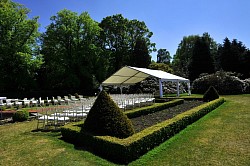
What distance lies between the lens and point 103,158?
→ 17.8ft

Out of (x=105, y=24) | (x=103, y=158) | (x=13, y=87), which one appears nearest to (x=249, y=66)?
(x=105, y=24)

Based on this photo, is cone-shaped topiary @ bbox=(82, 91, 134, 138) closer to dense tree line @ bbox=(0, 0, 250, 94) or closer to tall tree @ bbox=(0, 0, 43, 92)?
tall tree @ bbox=(0, 0, 43, 92)

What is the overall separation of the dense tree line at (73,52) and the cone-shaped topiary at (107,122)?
22325 mm

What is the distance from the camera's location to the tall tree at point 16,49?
25562 millimetres

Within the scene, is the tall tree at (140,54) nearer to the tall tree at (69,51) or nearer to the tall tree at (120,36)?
the tall tree at (120,36)

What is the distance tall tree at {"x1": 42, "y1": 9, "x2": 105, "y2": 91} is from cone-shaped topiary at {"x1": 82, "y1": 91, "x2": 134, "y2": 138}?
2452 centimetres

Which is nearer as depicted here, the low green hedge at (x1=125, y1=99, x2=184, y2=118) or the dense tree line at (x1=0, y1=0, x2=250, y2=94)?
the low green hedge at (x1=125, y1=99, x2=184, y2=118)

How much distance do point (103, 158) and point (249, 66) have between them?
135 ft

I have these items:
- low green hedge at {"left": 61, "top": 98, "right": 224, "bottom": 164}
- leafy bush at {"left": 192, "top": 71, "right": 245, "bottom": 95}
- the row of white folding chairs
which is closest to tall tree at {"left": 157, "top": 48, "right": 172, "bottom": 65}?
leafy bush at {"left": 192, "top": 71, "right": 245, "bottom": 95}

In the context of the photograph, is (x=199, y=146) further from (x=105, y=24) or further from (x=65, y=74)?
(x=105, y=24)

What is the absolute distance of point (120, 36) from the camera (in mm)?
39656

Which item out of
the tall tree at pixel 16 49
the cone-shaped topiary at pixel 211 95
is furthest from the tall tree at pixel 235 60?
the tall tree at pixel 16 49

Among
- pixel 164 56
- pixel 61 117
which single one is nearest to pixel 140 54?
pixel 164 56

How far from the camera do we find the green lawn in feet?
16.8
